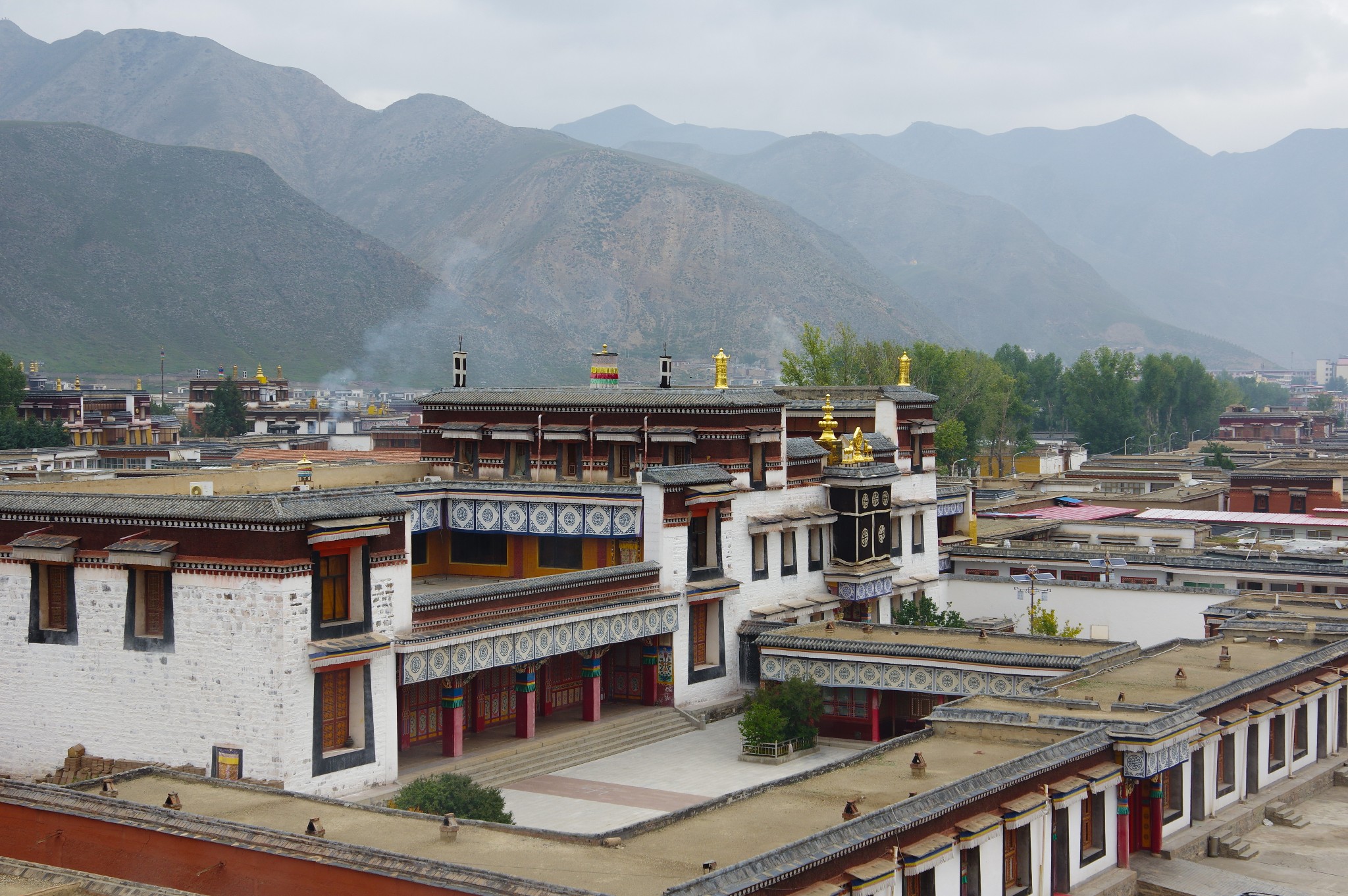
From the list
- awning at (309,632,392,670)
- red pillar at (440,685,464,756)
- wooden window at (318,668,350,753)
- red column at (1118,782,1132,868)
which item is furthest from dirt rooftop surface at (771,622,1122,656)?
wooden window at (318,668,350,753)

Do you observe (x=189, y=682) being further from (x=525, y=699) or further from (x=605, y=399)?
(x=605, y=399)

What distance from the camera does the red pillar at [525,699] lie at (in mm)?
36062

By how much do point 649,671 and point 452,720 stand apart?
8.66 m

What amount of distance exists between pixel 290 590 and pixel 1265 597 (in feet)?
105

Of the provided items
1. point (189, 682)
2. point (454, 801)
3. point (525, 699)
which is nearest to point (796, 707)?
point (525, 699)

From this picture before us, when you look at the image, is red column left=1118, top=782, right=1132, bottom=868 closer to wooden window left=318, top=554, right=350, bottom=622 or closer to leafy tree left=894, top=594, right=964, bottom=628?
wooden window left=318, top=554, right=350, bottom=622

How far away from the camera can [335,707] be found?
3095cm

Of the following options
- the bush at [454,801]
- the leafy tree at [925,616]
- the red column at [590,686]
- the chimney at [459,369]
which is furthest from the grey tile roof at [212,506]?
the chimney at [459,369]

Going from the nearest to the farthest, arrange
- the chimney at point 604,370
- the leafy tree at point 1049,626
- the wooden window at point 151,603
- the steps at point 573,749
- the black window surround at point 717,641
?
the wooden window at point 151,603, the steps at point 573,749, the black window surround at point 717,641, the leafy tree at point 1049,626, the chimney at point 604,370

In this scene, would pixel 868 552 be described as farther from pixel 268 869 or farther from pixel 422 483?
pixel 268 869

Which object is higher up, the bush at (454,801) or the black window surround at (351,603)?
the black window surround at (351,603)

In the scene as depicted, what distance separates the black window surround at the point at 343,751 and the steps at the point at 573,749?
7.32ft

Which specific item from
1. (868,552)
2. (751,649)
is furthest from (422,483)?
(868,552)

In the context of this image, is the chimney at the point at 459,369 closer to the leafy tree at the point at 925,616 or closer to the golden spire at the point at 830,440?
the golden spire at the point at 830,440
